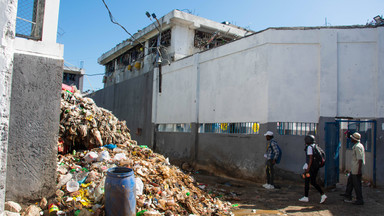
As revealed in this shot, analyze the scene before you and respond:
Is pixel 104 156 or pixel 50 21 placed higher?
pixel 50 21

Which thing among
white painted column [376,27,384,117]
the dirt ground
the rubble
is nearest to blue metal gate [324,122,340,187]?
the dirt ground

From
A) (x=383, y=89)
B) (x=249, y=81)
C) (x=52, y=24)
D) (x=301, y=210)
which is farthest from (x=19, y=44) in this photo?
(x=383, y=89)

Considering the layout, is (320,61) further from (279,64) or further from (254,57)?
(254,57)

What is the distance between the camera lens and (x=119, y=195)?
419 cm

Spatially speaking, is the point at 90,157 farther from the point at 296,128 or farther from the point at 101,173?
the point at 296,128

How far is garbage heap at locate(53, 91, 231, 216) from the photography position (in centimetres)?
470

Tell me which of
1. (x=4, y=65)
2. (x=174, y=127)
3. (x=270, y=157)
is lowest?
(x=270, y=157)

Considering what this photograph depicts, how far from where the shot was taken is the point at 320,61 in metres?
8.53

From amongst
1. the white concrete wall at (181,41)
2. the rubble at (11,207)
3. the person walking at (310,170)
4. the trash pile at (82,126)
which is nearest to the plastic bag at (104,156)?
the trash pile at (82,126)

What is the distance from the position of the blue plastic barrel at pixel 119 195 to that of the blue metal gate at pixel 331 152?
594 centimetres

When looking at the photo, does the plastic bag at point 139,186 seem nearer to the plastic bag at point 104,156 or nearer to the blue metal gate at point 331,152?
the plastic bag at point 104,156

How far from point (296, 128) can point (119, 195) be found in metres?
6.06

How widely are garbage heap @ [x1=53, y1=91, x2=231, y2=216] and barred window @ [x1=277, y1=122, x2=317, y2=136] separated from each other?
337 cm

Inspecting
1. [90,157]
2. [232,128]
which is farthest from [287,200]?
[90,157]
